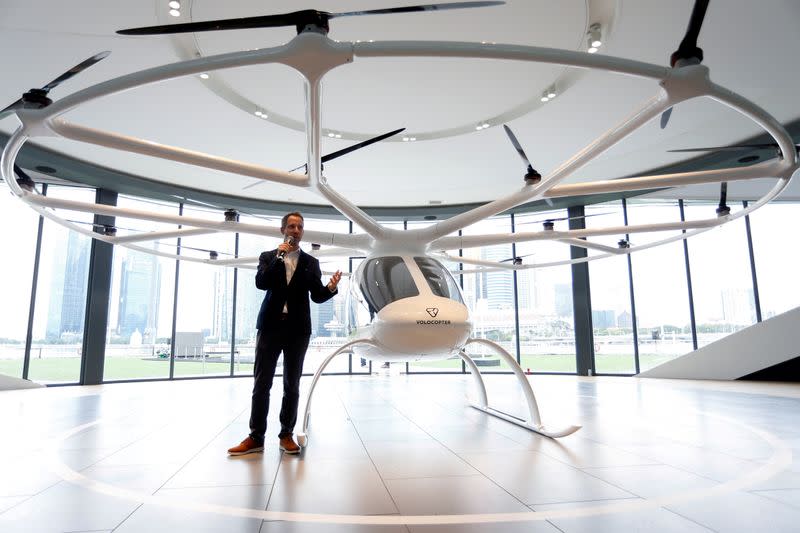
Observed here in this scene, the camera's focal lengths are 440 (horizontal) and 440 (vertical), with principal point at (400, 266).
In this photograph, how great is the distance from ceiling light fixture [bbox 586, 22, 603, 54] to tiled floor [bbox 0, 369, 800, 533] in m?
5.22

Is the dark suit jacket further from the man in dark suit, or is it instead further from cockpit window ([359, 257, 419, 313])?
cockpit window ([359, 257, 419, 313])

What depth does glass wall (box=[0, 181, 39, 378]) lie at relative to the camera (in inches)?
465

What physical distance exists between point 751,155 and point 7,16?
46.6 feet

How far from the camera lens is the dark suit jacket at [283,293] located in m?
4.11

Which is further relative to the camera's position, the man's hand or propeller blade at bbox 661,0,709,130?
the man's hand

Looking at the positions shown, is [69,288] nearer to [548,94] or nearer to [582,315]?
[548,94]

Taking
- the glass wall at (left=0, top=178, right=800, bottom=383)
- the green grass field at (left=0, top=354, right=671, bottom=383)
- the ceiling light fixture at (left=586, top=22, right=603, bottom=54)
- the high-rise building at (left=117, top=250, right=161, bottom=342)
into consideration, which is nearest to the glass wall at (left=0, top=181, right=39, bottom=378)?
the glass wall at (left=0, top=178, right=800, bottom=383)

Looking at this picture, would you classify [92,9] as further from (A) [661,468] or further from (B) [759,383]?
(B) [759,383]

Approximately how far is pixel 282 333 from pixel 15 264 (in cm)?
1249

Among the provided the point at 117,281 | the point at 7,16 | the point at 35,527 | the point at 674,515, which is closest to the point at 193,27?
the point at 35,527

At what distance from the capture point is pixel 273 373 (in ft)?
13.6

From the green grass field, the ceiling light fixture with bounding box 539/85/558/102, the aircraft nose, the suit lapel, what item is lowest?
the green grass field

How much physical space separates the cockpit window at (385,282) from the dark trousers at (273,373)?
1.42 metres

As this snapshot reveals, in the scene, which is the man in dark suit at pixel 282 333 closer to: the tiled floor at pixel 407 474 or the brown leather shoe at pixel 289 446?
the brown leather shoe at pixel 289 446
